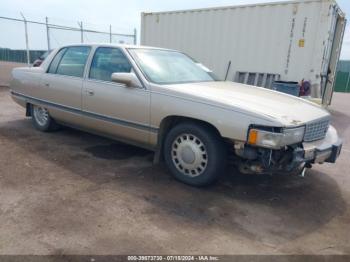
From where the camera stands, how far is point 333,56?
945 centimetres

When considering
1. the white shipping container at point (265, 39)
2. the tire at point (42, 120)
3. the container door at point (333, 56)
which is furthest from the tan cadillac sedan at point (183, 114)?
the container door at point (333, 56)

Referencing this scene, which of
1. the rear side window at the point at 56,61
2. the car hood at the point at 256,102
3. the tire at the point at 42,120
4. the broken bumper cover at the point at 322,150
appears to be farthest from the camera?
the tire at the point at 42,120

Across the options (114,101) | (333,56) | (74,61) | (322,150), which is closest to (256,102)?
(322,150)

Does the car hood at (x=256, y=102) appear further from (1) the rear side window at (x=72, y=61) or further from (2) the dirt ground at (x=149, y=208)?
(1) the rear side window at (x=72, y=61)

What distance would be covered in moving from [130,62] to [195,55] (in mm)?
6154

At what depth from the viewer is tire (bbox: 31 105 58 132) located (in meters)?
5.66

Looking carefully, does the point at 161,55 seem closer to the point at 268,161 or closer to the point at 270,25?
the point at 268,161

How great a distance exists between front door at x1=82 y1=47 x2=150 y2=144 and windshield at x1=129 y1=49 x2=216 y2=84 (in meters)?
0.20

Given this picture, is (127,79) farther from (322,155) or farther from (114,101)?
(322,155)

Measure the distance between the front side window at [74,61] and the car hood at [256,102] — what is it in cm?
170

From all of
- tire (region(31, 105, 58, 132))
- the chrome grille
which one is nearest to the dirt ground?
the chrome grille

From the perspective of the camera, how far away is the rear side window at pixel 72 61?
4.88m

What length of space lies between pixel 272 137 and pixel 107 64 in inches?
100

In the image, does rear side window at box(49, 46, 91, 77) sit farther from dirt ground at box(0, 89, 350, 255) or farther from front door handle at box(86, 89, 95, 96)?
dirt ground at box(0, 89, 350, 255)
